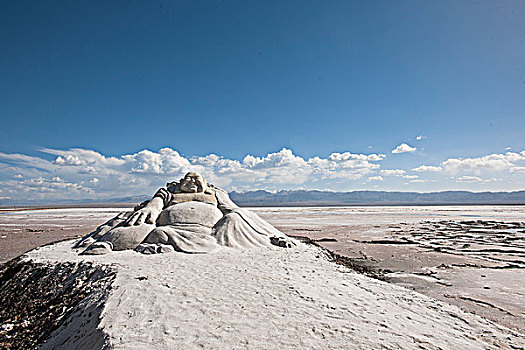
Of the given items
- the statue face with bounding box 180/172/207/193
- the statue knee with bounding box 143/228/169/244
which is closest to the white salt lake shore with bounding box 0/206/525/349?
the statue knee with bounding box 143/228/169/244

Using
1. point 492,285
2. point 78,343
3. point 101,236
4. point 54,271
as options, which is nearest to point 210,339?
point 78,343

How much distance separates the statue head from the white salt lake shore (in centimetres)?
403

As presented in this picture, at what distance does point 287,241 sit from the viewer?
30.8ft

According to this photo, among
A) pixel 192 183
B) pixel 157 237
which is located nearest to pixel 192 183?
pixel 192 183

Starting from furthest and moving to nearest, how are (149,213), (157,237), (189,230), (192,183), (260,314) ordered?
(192,183) < (149,213) < (189,230) < (157,237) < (260,314)

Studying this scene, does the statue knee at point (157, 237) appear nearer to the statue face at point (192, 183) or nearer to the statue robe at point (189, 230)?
the statue robe at point (189, 230)

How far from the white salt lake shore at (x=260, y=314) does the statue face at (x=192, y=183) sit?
4034 millimetres

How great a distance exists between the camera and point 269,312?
441 cm

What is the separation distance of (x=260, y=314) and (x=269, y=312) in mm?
154

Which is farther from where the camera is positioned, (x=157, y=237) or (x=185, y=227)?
(x=185, y=227)

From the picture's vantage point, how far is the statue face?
1066 centimetres

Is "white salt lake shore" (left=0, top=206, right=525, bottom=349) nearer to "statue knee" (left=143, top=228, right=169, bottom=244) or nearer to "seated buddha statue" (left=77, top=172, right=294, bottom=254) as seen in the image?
"seated buddha statue" (left=77, top=172, right=294, bottom=254)

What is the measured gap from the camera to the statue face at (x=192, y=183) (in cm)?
1066

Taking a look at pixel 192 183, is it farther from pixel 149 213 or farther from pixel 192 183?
pixel 149 213
